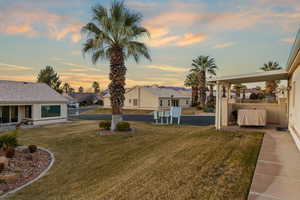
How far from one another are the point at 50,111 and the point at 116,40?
11.8 meters

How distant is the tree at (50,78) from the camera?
A: 4819 cm

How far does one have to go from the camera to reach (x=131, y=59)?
474 inches

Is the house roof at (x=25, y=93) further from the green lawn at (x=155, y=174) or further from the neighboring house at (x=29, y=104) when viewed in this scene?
the green lawn at (x=155, y=174)

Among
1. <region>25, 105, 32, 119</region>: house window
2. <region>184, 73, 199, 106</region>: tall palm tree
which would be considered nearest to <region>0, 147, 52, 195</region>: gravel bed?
<region>25, 105, 32, 119</region>: house window

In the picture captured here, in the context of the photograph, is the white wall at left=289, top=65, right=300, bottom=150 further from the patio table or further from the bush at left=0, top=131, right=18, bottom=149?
the bush at left=0, top=131, right=18, bottom=149

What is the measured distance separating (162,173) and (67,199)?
220cm

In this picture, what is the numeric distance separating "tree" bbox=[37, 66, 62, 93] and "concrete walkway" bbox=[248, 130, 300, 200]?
50651 mm

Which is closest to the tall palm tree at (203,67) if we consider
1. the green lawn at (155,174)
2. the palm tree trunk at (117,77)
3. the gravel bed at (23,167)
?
the palm tree trunk at (117,77)

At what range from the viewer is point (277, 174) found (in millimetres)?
3908

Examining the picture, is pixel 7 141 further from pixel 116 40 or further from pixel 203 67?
pixel 203 67

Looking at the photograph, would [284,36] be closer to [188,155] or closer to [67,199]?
[188,155]

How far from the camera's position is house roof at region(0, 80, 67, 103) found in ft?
53.5

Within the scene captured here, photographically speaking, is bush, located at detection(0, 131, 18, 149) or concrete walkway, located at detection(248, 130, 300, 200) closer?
concrete walkway, located at detection(248, 130, 300, 200)

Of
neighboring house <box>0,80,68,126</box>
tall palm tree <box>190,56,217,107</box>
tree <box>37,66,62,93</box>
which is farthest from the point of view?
tree <box>37,66,62,93</box>
